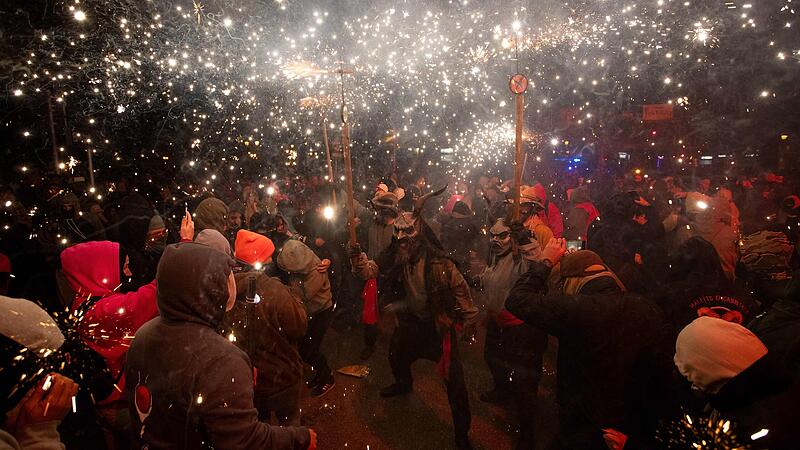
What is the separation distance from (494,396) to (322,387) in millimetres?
2056

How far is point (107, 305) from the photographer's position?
2920mm

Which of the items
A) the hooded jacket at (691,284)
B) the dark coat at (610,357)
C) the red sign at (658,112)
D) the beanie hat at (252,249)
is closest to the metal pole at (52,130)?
the beanie hat at (252,249)

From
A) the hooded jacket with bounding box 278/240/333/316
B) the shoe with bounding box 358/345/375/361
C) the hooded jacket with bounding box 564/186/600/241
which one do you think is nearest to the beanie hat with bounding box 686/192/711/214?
the hooded jacket with bounding box 564/186/600/241

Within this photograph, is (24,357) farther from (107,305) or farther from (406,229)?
(406,229)

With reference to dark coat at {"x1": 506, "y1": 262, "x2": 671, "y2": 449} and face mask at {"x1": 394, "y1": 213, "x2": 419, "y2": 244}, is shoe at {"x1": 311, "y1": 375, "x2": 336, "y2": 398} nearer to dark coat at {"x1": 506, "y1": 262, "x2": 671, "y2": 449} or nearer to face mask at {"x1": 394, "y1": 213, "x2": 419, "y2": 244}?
face mask at {"x1": 394, "y1": 213, "x2": 419, "y2": 244}

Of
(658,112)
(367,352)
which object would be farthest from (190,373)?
(658,112)

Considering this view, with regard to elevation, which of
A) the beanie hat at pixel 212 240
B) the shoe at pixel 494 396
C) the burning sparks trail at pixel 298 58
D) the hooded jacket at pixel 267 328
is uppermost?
the burning sparks trail at pixel 298 58

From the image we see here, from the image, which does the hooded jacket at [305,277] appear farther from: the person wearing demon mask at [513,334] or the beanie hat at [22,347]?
the beanie hat at [22,347]

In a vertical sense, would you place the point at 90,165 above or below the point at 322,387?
above

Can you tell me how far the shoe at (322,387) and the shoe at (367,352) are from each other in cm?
82

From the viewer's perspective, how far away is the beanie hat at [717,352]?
1854mm

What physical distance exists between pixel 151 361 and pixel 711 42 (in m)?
21.2

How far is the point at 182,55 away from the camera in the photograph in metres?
12.2

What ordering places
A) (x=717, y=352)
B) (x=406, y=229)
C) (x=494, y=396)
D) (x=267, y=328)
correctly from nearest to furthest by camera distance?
(x=717, y=352), (x=267, y=328), (x=406, y=229), (x=494, y=396)
